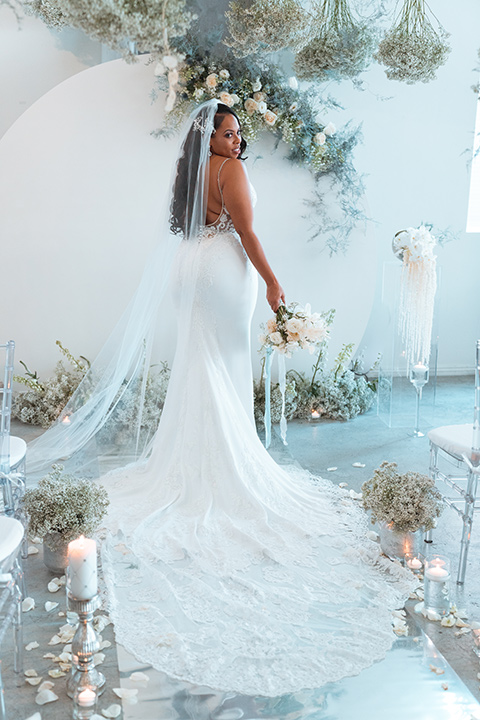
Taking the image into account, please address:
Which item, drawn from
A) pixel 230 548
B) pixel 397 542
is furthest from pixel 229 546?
pixel 397 542

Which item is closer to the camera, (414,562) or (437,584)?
(437,584)

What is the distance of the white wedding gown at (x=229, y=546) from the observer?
258 cm

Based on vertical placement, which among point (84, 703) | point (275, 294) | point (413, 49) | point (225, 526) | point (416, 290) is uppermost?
point (413, 49)

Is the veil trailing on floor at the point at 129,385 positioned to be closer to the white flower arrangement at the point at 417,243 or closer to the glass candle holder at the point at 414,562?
the glass candle holder at the point at 414,562

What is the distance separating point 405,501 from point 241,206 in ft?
5.49

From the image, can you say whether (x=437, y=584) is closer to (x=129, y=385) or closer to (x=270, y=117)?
(x=129, y=385)

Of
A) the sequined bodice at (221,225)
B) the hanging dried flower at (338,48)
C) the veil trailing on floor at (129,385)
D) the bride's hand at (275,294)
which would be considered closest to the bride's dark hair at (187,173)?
the veil trailing on floor at (129,385)

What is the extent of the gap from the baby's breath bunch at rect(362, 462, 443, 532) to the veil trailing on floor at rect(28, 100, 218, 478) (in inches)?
53.3

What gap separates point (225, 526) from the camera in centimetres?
350

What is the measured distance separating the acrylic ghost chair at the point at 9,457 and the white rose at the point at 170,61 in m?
1.40

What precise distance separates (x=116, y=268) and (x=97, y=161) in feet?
2.75

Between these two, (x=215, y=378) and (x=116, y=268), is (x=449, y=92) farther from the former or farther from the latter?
(x=215, y=378)

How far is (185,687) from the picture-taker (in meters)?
2.40

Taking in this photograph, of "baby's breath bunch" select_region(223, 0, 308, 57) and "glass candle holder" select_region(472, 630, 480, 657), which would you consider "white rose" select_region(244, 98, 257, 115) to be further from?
"glass candle holder" select_region(472, 630, 480, 657)
